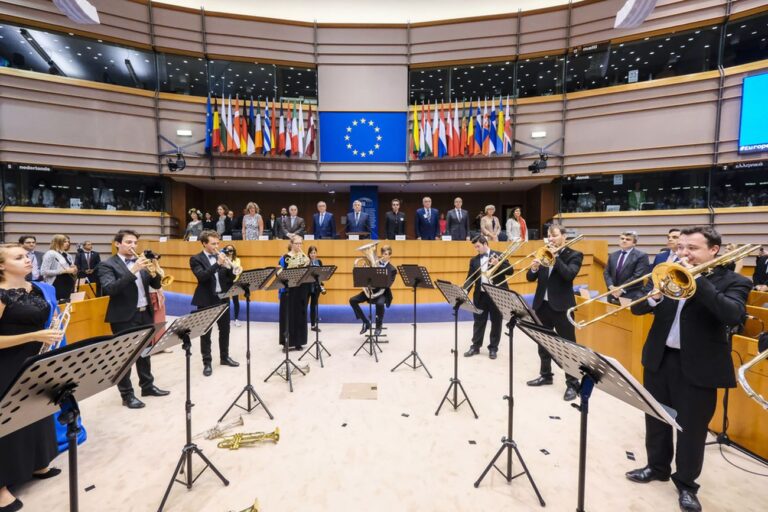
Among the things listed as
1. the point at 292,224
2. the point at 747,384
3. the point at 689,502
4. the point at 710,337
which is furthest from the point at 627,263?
the point at 292,224

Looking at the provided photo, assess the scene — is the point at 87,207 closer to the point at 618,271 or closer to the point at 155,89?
the point at 155,89

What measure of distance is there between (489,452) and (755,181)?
11.8m

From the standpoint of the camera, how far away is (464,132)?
1134 centimetres

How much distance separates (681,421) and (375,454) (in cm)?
231

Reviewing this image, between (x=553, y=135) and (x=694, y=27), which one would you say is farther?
(x=553, y=135)

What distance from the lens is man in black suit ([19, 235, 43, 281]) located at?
620 cm

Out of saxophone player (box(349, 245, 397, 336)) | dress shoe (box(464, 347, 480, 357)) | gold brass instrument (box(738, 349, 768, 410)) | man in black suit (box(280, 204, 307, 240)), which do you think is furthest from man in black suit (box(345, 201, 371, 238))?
gold brass instrument (box(738, 349, 768, 410))

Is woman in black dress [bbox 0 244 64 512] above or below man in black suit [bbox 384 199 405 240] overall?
below

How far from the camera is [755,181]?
959 centimetres

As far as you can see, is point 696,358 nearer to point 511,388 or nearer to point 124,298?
point 511,388

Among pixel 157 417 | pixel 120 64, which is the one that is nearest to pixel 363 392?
pixel 157 417

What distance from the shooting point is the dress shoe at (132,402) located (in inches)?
155

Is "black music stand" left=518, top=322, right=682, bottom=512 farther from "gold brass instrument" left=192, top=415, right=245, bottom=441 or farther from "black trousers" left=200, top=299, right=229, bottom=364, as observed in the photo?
"black trousers" left=200, top=299, right=229, bottom=364

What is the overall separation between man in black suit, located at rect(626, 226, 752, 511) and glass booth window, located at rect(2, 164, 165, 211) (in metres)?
13.0
